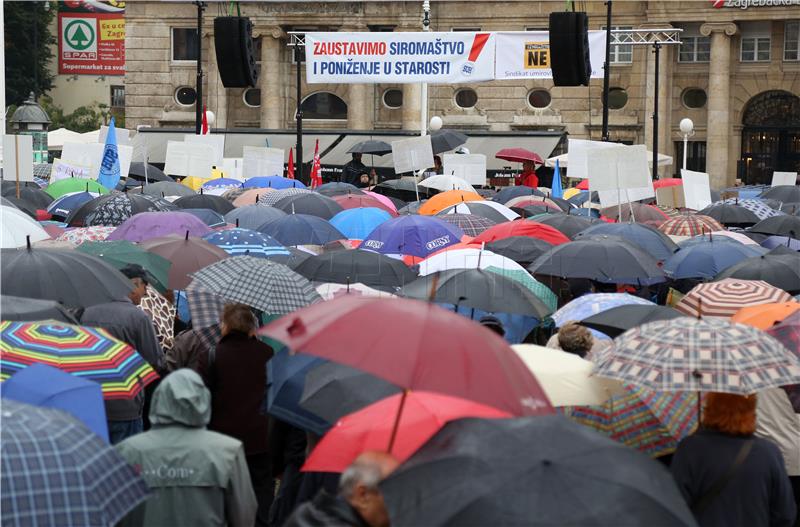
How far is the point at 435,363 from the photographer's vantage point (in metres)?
5.27

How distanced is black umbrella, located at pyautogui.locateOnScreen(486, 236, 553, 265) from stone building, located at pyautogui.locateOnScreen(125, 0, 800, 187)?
40079 millimetres

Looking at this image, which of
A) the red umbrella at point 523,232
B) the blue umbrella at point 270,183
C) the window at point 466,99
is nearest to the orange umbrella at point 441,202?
the red umbrella at point 523,232

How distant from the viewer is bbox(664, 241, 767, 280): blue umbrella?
13.3 meters

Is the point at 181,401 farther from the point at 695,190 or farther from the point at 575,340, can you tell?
the point at 695,190

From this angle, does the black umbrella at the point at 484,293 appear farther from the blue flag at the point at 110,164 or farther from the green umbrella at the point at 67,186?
the blue flag at the point at 110,164

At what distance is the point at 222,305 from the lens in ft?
30.9

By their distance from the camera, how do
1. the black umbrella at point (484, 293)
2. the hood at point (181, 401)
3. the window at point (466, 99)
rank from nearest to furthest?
the hood at point (181, 401), the black umbrella at point (484, 293), the window at point (466, 99)

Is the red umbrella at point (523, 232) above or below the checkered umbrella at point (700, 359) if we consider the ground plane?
above

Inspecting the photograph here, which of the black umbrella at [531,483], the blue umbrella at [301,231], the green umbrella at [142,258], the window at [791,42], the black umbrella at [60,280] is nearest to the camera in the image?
the black umbrella at [531,483]

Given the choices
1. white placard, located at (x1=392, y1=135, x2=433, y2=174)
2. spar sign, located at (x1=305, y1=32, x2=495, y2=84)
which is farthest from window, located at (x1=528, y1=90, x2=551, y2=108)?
white placard, located at (x1=392, y1=135, x2=433, y2=174)

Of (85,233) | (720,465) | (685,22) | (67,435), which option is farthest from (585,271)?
(685,22)

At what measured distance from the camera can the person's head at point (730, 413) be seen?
649cm

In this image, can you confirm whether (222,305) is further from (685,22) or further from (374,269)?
(685,22)

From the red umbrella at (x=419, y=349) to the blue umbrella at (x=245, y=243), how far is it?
20.6 ft
